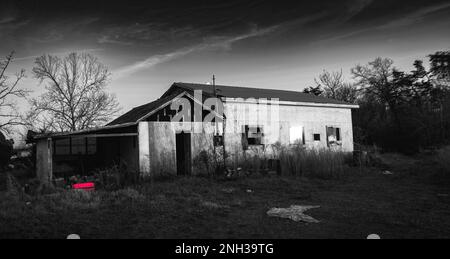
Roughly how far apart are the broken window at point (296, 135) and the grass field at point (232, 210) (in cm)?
556

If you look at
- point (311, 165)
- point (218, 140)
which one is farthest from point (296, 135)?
point (218, 140)

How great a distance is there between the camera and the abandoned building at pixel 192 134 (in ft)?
41.4

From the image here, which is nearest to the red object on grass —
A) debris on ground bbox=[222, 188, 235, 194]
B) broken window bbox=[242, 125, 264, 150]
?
debris on ground bbox=[222, 188, 235, 194]

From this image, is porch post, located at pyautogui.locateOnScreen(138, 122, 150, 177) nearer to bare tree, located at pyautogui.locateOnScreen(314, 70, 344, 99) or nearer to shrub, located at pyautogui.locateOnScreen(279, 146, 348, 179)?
shrub, located at pyautogui.locateOnScreen(279, 146, 348, 179)

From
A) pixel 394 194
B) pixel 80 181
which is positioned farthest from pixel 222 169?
pixel 394 194

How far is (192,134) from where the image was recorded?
13.5 m

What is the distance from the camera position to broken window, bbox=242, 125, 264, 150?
15.8 meters

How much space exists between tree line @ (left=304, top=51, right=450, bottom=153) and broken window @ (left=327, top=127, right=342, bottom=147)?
3955 mm

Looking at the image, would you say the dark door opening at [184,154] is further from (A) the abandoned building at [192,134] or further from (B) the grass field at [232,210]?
(B) the grass field at [232,210]

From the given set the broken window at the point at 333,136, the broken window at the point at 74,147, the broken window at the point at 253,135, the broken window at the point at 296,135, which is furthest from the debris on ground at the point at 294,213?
the broken window at the point at 74,147

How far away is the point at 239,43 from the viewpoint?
15.4 metres

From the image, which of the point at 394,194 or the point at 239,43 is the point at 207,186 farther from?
the point at 239,43

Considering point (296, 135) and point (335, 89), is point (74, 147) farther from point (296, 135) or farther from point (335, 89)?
point (335, 89)

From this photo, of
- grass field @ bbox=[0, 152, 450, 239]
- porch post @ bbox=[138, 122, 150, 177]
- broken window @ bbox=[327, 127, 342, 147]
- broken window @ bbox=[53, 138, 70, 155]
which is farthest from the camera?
broken window @ bbox=[327, 127, 342, 147]
